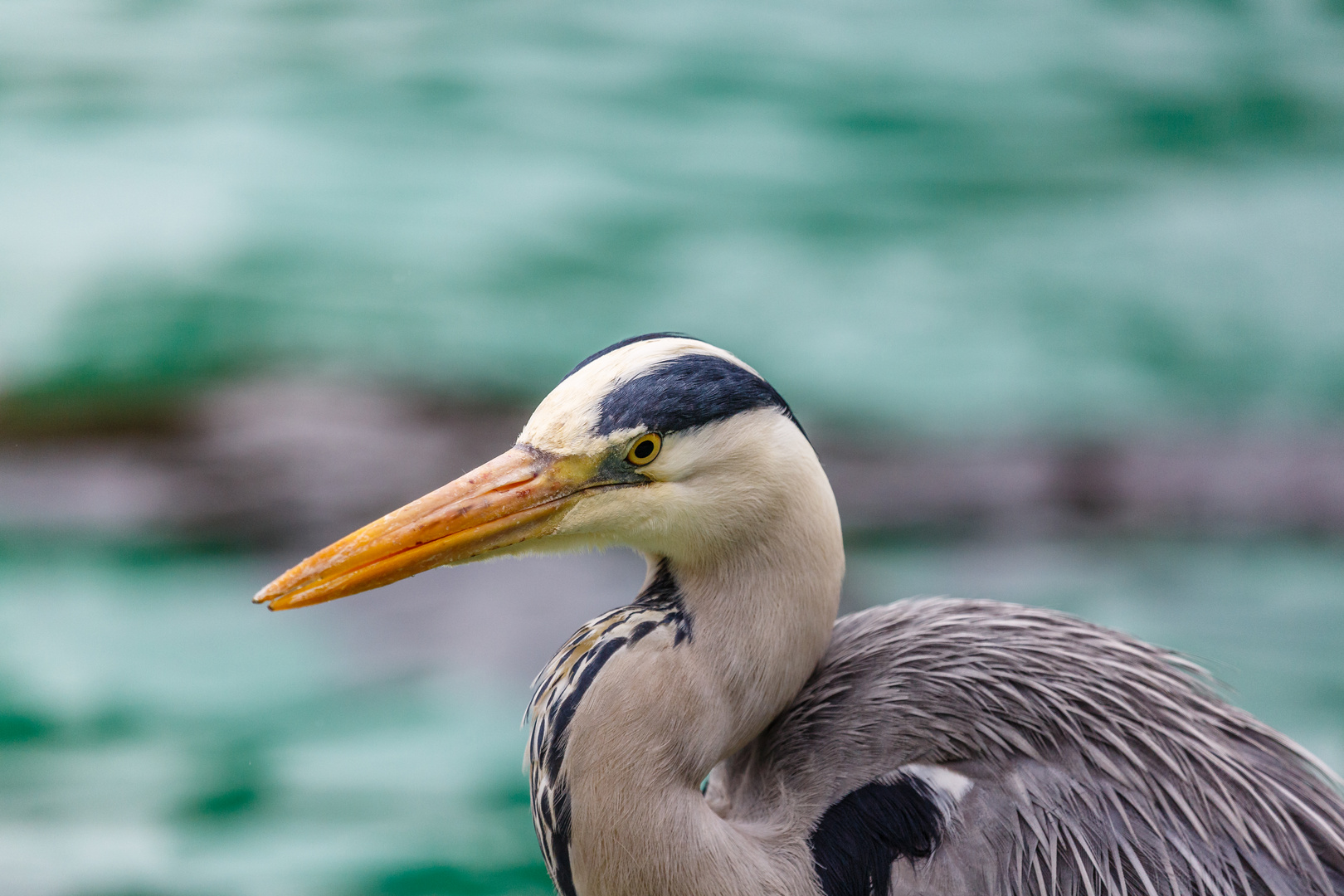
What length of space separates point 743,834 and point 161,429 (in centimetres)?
353

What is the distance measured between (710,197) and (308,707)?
334 centimetres

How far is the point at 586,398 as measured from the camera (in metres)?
1.46

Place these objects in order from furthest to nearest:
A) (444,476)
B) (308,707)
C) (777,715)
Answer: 1. (444,476)
2. (308,707)
3. (777,715)

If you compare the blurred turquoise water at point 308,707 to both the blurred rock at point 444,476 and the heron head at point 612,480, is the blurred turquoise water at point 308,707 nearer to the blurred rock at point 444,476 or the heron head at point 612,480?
the blurred rock at point 444,476

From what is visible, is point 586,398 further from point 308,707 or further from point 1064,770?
point 308,707

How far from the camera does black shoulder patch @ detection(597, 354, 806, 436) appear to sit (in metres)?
1.44

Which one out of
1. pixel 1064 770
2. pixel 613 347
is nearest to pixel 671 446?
pixel 613 347

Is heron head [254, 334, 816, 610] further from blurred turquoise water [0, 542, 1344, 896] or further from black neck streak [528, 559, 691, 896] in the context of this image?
blurred turquoise water [0, 542, 1344, 896]

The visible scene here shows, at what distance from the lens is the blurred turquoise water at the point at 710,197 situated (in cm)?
498

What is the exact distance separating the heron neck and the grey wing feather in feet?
0.39

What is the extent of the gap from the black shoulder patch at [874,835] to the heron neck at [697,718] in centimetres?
4

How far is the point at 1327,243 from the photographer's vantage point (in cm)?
539

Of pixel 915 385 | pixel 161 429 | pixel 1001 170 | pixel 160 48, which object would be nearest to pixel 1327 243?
pixel 1001 170

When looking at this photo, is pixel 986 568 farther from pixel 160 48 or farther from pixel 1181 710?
pixel 160 48
